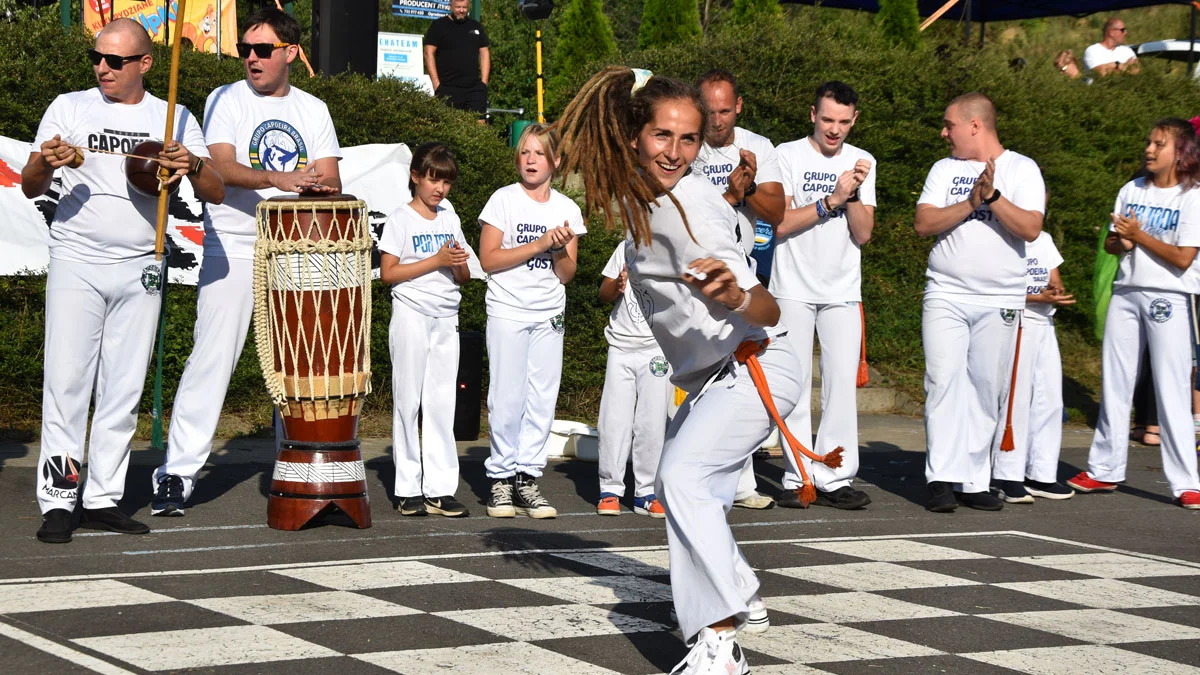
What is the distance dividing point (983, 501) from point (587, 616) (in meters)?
3.94

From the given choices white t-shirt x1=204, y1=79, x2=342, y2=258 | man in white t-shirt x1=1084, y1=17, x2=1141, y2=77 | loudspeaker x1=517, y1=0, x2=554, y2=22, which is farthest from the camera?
man in white t-shirt x1=1084, y1=17, x2=1141, y2=77

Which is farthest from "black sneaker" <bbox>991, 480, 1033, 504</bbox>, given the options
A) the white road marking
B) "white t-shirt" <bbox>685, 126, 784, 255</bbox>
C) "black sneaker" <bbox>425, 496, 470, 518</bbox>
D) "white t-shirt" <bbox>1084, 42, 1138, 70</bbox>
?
"white t-shirt" <bbox>1084, 42, 1138, 70</bbox>

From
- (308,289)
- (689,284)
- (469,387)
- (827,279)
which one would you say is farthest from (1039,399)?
(689,284)

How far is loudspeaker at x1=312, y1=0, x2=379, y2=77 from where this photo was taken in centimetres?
1372

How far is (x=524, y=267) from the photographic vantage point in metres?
8.35

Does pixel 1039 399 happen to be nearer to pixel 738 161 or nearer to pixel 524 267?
pixel 738 161

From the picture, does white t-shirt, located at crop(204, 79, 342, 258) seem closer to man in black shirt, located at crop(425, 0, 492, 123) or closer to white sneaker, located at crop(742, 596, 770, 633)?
white sneaker, located at crop(742, 596, 770, 633)

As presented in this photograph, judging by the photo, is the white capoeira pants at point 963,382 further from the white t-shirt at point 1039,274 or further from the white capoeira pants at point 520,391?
the white capoeira pants at point 520,391

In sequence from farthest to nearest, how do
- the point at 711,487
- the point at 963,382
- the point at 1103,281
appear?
1. the point at 1103,281
2. the point at 963,382
3. the point at 711,487

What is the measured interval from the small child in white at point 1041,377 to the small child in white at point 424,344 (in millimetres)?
3566

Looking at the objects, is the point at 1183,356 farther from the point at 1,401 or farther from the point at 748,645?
the point at 1,401

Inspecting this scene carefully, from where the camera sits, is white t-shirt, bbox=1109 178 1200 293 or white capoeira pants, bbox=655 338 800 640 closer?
white capoeira pants, bbox=655 338 800 640

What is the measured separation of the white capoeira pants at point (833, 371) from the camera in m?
8.89

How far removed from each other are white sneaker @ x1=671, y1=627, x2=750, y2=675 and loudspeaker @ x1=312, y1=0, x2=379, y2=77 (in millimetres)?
9764
